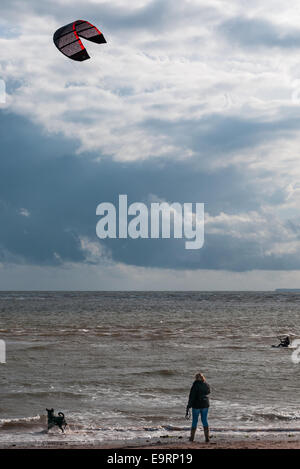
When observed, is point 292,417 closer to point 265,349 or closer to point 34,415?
point 34,415

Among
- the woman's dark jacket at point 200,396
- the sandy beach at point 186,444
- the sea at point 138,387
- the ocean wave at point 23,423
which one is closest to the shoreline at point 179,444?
the sandy beach at point 186,444

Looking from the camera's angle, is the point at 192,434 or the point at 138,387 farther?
the point at 138,387

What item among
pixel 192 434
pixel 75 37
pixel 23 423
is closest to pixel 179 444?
pixel 192 434

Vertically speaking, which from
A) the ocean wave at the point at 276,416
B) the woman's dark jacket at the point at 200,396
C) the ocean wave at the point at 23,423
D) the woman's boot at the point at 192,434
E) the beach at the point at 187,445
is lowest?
the ocean wave at the point at 276,416

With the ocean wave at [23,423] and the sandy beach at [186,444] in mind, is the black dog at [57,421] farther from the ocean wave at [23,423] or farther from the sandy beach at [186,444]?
the sandy beach at [186,444]

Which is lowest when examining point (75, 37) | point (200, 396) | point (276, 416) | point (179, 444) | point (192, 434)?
point (276, 416)

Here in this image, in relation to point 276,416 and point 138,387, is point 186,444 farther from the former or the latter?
point 138,387

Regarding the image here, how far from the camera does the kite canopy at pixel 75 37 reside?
15.7 m

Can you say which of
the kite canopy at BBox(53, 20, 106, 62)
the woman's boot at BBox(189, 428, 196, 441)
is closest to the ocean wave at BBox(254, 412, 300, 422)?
the woman's boot at BBox(189, 428, 196, 441)

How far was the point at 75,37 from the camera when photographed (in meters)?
15.9

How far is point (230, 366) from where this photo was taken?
2692 cm

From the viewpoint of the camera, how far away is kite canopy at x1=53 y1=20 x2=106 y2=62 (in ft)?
51.5
